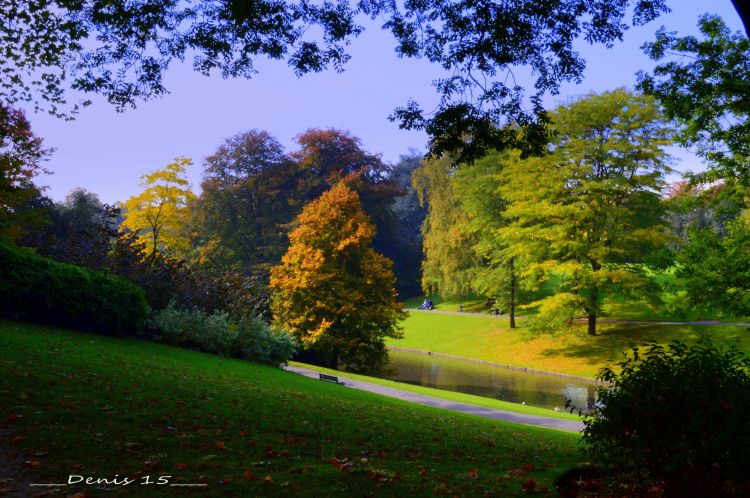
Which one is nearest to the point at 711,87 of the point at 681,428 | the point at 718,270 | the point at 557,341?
the point at 718,270

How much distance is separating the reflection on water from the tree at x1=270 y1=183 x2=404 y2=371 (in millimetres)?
2701

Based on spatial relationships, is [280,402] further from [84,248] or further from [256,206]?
[256,206]

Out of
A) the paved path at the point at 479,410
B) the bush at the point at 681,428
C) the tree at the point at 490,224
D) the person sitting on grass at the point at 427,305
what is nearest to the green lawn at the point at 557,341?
the tree at the point at 490,224

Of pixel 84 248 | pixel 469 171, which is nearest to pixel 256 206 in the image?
pixel 469 171

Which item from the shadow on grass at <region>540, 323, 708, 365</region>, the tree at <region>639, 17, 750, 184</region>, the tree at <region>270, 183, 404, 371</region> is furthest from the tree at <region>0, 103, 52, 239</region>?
the shadow on grass at <region>540, 323, 708, 365</region>

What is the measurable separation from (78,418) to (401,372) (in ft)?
73.7

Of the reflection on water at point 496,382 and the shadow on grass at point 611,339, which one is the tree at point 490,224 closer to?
the shadow on grass at point 611,339

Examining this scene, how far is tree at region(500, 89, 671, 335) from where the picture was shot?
28.2 m

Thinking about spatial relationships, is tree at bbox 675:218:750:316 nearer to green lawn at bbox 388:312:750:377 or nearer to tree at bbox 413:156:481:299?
green lawn at bbox 388:312:750:377

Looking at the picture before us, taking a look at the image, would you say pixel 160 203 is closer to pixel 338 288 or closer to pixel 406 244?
pixel 338 288

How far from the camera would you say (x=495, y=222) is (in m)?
35.4

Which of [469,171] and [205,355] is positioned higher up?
[469,171]

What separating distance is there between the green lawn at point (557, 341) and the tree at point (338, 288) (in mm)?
9966

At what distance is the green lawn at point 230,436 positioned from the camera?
5.19 meters
